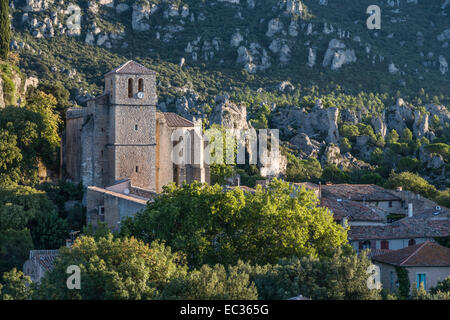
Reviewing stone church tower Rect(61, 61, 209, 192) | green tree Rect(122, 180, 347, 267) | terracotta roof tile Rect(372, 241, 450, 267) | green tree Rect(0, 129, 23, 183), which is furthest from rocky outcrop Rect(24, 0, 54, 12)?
terracotta roof tile Rect(372, 241, 450, 267)

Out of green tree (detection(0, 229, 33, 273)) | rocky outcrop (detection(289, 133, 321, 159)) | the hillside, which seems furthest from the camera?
the hillside

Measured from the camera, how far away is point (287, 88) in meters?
127

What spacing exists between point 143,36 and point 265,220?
102 meters

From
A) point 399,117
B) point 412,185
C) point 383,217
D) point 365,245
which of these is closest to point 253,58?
point 399,117

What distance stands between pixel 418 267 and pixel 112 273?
15.5 meters

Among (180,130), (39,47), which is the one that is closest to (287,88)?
(39,47)

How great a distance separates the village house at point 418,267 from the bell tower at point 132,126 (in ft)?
58.8

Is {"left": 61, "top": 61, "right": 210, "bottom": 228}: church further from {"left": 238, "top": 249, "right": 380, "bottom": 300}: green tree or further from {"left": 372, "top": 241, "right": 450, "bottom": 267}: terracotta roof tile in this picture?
{"left": 238, "top": 249, "right": 380, "bottom": 300}: green tree

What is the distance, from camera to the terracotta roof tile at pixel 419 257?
36594mm

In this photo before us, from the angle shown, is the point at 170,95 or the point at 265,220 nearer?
the point at 265,220

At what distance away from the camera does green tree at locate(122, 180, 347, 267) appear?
34.8m

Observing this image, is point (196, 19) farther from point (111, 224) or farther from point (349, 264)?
point (349, 264)

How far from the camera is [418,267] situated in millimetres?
36469

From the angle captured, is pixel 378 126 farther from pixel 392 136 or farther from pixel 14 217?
pixel 14 217
